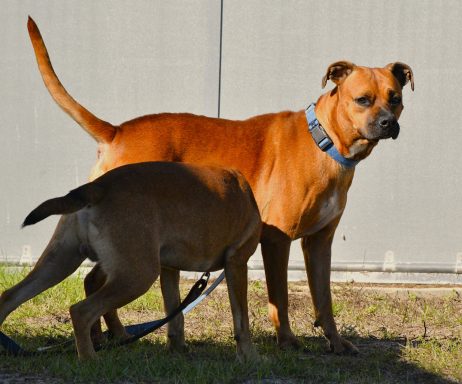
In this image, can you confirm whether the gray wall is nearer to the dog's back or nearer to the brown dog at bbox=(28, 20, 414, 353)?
the brown dog at bbox=(28, 20, 414, 353)

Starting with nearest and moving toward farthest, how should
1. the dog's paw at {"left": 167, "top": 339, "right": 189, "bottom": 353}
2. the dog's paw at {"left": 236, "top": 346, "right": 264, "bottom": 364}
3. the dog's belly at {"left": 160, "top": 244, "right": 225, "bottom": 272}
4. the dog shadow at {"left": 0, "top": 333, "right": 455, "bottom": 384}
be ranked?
the dog's belly at {"left": 160, "top": 244, "right": 225, "bottom": 272} → the dog shadow at {"left": 0, "top": 333, "right": 455, "bottom": 384} → the dog's paw at {"left": 236, "top": 346, "right": 264, "bottom": 364} → the dog's paw at {"left": 167, "top": 339, "right": 189, "bottom": 353}

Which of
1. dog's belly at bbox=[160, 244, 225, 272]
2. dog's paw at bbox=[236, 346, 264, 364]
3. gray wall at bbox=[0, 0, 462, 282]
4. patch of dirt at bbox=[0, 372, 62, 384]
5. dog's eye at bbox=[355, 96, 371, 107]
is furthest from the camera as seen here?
gray wall at bbox=[0, 0, 462, 282]

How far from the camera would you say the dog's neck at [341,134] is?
5.89 m

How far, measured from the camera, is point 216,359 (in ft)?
17.6

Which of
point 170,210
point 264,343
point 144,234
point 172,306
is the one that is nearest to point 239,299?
point 172,306

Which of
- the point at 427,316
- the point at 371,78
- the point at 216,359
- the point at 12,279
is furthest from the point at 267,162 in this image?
the point at 12,279

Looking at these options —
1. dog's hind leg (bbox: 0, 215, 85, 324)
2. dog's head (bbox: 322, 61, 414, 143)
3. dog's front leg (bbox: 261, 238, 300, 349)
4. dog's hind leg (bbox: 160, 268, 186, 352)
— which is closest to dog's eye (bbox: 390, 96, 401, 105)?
dog's head (bbox: 322, 61, 414, 143)

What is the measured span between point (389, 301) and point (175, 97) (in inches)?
95.2

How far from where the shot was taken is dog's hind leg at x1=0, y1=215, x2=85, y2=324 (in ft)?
16.0

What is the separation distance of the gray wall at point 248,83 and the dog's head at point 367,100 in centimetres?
197

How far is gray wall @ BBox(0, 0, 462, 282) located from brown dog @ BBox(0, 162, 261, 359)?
2750mm

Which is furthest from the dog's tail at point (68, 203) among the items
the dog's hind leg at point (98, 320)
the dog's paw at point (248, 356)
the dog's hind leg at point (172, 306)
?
the dog's paw at point (248, 356)

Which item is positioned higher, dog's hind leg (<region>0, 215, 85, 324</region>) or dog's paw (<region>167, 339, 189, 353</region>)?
dog's hind leg (<region>0, 215, 85, 324</region>)

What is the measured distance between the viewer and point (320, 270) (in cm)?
627
